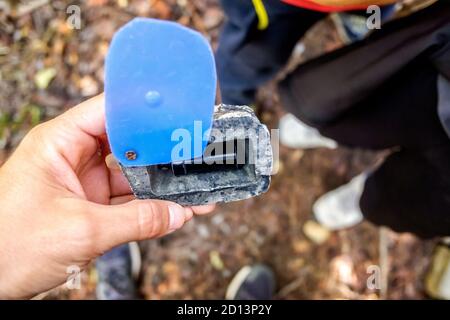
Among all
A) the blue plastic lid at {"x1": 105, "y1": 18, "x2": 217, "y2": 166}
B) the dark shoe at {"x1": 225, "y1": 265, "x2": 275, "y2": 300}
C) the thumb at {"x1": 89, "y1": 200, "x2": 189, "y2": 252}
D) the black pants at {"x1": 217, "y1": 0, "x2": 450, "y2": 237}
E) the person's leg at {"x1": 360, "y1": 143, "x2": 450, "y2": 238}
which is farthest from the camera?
the dark shoe at {"x1": 225, "y1": 265, "x2": 275, "y2": 300}

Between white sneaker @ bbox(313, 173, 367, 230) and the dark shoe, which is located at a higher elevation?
white sneaker @ bbox(313, 173, 367, 230)

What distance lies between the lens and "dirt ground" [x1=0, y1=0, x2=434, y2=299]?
1555 millimetres

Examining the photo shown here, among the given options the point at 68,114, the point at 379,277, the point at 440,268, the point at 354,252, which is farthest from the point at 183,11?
the point at 440,268

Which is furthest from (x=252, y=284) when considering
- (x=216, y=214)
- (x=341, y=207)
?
(x=341, y=207)

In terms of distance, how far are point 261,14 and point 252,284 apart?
0.88m

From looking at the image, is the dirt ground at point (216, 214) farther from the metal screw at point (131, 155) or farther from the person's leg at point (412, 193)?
the metal screw at point (131, 155)

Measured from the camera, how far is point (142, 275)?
1.55 m

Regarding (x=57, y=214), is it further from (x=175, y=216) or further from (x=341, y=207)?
(x=341, y=207)

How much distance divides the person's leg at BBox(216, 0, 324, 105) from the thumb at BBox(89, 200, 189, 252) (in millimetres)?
470

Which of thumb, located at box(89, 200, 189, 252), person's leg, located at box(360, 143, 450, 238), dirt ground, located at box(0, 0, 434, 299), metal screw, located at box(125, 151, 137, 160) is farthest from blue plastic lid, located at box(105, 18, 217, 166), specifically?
dirt ground, located at box(0, 0, 434, 299)

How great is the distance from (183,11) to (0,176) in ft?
3.21

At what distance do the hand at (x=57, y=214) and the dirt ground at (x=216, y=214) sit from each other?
0.70 meters

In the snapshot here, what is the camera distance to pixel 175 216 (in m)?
0.87

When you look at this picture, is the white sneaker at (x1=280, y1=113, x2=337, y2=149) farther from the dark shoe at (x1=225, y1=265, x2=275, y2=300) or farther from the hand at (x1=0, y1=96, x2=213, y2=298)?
the hand at (x1=0, y1=96, x2=213, y2=298)
